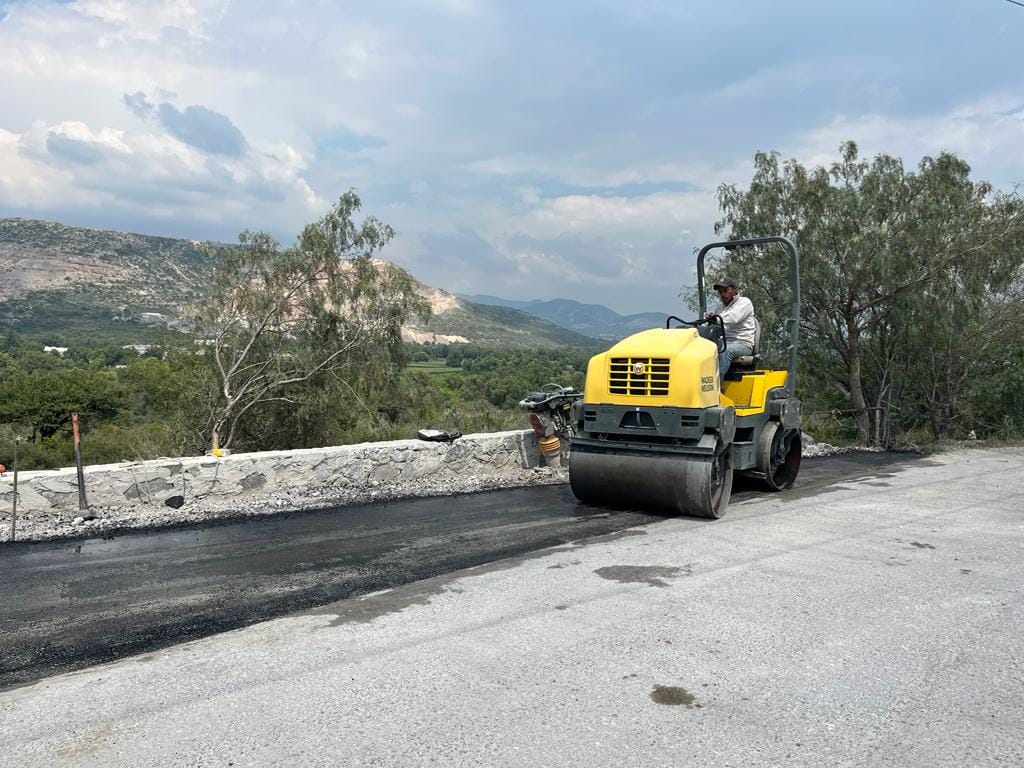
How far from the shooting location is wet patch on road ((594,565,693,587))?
545cm

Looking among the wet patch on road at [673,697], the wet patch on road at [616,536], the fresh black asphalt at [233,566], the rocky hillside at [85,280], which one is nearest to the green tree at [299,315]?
the fresh black asphalt at [233,566]

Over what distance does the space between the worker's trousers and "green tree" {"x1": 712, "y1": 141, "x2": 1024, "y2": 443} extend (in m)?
8.14

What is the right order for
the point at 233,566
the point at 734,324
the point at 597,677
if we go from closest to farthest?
the point at 597,677
the point at 233,566
the point at 734,324

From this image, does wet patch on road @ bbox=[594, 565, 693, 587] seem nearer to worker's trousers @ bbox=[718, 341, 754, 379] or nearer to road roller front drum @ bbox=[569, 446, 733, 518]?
road roller front drum @ bbox=[569, 446, 733, 518]

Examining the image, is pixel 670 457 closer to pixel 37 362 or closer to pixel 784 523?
pixel 784 523

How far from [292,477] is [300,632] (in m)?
4.34

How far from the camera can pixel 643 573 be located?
18.5 ft

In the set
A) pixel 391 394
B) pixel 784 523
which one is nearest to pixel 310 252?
pixel 391 394

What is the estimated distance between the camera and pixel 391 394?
15.3 m

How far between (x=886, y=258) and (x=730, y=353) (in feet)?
27.9

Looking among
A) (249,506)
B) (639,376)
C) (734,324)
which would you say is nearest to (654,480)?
(639,376)

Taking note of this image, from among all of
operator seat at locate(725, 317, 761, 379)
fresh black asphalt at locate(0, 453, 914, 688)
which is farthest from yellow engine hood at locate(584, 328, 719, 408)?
fresh black asphalt at locate(0, 453, 914, 688)

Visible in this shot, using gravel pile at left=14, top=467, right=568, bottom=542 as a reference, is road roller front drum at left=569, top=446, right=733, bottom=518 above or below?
above

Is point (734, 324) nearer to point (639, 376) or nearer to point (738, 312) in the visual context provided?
point (738, 312)
